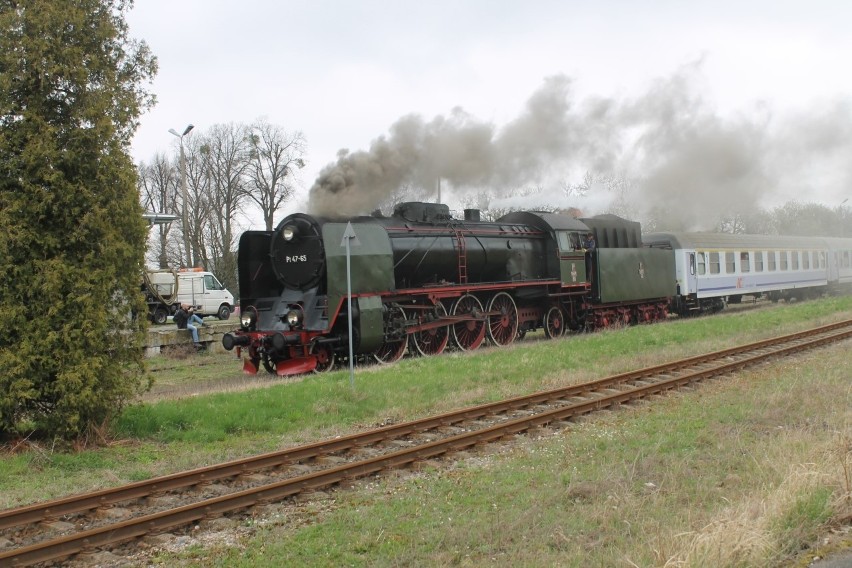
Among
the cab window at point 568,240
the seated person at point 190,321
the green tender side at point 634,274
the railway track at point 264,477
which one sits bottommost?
the railway track at point 264,477

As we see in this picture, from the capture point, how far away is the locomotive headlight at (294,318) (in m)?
13.7

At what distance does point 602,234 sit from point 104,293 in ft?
55.5

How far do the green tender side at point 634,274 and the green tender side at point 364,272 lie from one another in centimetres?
827

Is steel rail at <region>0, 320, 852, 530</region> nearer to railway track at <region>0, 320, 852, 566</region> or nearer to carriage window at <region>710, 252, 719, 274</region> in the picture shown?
railway track at <region>0, 320, 852, 566</region>

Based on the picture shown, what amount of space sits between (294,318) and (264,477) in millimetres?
6848

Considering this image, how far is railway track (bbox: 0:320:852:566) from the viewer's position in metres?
5.47

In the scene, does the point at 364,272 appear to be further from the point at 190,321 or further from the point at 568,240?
the point at 190,321

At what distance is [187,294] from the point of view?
29.3 metres

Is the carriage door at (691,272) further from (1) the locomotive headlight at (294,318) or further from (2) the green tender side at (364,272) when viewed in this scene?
(1) the locomotive headlight at (294,318)

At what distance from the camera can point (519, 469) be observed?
707 cm

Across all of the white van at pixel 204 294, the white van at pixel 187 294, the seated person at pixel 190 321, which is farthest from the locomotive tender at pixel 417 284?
the white van at pixel 204 294

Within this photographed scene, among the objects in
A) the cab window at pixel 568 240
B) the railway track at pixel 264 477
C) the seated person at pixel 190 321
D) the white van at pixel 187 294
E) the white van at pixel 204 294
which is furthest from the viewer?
the white van at pixel 204 294

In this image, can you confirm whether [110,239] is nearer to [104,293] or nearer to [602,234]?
[104,293]

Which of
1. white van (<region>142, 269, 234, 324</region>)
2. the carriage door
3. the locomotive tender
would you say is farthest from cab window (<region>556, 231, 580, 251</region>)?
white van (<region>142, 269, 234, 324</region>)
